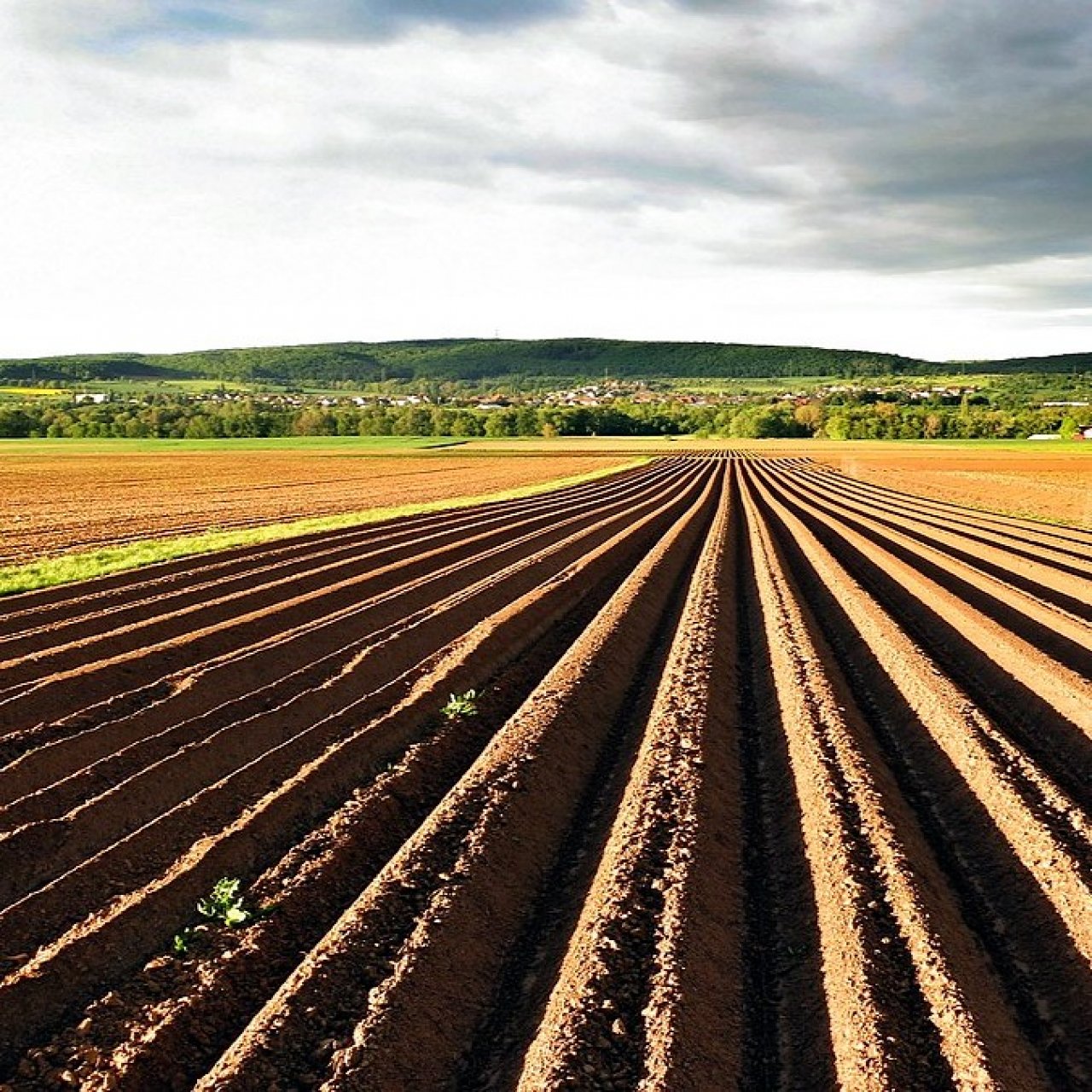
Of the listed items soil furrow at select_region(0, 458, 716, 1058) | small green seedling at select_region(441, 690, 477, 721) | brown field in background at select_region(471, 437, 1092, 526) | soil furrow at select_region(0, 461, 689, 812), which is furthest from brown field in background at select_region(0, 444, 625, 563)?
brown field in background at select_region(471, 437, 1092, 526)

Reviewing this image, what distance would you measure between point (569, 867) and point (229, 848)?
239 cm

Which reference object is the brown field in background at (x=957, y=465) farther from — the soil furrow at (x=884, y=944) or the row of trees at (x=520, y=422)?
the soil furrow at (x=884, y=944)

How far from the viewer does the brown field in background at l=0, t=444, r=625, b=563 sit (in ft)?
99.3

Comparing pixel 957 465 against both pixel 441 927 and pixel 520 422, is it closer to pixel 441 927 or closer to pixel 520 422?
pixel 520 422

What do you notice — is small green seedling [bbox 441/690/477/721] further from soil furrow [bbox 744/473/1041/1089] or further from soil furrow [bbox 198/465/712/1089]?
soil furrow [bbox 744/473/1041/1089]

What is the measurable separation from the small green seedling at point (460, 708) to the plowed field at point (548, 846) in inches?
9.6

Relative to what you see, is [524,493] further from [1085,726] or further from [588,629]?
[1085,726]

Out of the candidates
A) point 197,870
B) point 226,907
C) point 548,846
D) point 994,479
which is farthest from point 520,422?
point 226,907

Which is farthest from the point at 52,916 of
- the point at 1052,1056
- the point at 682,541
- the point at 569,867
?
the point at 682,541

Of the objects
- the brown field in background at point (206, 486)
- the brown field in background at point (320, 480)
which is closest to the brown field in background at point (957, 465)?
the brown field in background at point (320, 480)

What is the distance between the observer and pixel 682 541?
24.0 metres

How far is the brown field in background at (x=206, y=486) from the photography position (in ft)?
99.3

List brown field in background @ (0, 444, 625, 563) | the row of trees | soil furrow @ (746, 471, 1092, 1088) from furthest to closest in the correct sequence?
the row of trees < brown field in background @ (0, 444, 625, 563) < soil furrow @ (746, 471, 1092, 1088)

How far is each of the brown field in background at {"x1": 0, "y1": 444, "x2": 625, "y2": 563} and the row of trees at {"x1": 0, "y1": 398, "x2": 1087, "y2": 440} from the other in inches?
1160
